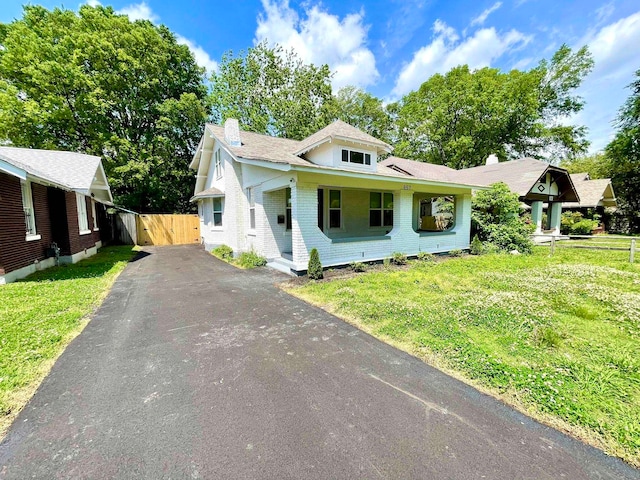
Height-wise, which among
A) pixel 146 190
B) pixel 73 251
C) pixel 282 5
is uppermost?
pixel 282 5

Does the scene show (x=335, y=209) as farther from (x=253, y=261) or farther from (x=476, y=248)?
(x=476, y=248)

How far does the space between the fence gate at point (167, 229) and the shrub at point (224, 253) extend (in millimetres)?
6818

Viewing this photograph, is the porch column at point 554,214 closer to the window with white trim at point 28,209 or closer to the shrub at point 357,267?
the shrub at point 357,267

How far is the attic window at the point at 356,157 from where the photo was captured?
1039cm

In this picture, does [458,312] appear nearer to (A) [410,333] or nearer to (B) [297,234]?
(A) [410,333]

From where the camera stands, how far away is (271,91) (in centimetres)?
2573

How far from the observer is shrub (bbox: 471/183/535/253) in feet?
40.7

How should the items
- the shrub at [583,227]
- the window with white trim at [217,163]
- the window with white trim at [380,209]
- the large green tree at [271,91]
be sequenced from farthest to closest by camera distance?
the large green tree at [271,91]
the shrub at [583,227]
the window with white trim at [217,163]
the window with white trim at [380,209]

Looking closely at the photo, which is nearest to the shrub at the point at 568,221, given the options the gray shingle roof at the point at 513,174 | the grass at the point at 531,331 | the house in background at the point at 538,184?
the house in background at the point at 538,184

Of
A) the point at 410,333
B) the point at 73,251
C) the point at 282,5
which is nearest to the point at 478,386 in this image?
the point at 410,333

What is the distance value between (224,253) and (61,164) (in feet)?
27.8

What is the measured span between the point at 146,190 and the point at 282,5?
15.9 meters

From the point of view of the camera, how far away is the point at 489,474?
198cm

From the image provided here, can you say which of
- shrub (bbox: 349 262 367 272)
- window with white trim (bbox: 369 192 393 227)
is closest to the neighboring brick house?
shrub (bbox: 349 262 367 272)
